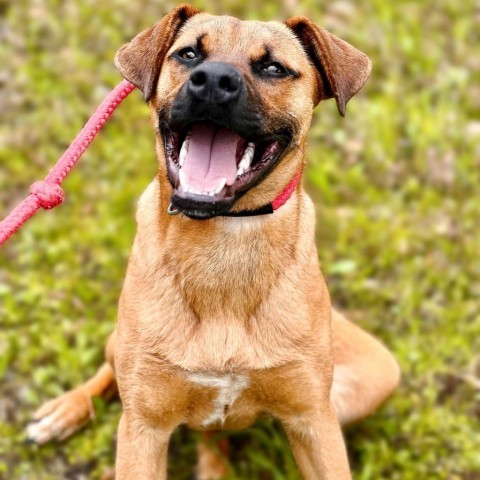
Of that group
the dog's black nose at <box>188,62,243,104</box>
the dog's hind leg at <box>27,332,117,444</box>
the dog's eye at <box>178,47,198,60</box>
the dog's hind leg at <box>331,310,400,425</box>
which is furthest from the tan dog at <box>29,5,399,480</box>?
the dog's hind leg at <box>27,332,117,444</box>

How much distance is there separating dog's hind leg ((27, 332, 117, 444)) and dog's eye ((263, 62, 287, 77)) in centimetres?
174

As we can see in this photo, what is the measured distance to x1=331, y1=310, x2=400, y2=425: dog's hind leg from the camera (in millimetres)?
4039

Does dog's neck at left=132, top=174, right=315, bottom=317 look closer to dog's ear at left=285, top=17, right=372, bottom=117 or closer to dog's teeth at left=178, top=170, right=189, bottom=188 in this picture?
dog's teeth at left=178, top=170, right=189, bottom=188

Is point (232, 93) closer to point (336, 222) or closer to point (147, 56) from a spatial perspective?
point (147, 56)

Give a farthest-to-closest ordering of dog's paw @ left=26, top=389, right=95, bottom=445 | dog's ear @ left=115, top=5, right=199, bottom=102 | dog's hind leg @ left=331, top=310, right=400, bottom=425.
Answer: dog's paw @ left=26, top=389, right=95, bottom=445 → dog's hind leg @ left=331, top=310, right=400, bottom=425 → dog's ear @ left=115, top=5, right=199, bottom=102

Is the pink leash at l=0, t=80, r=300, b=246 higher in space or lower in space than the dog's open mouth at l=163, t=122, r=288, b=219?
lower

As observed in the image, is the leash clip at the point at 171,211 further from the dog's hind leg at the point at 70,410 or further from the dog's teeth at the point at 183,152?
the dog's hind leg at the point at 70,410

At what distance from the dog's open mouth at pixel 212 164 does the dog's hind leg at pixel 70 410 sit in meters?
1.46

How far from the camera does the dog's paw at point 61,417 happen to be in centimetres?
424

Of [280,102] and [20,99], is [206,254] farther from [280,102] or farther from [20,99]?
[20,99]

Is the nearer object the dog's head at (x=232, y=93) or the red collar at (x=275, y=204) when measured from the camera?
the dog's head at (x=232, y=93)

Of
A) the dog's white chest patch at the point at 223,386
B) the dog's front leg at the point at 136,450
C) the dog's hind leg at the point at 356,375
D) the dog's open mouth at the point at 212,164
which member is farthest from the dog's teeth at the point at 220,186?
the dog's hind leg at the point at 356,375

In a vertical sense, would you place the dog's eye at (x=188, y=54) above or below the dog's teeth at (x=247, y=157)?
above

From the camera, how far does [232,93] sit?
2906 mm
